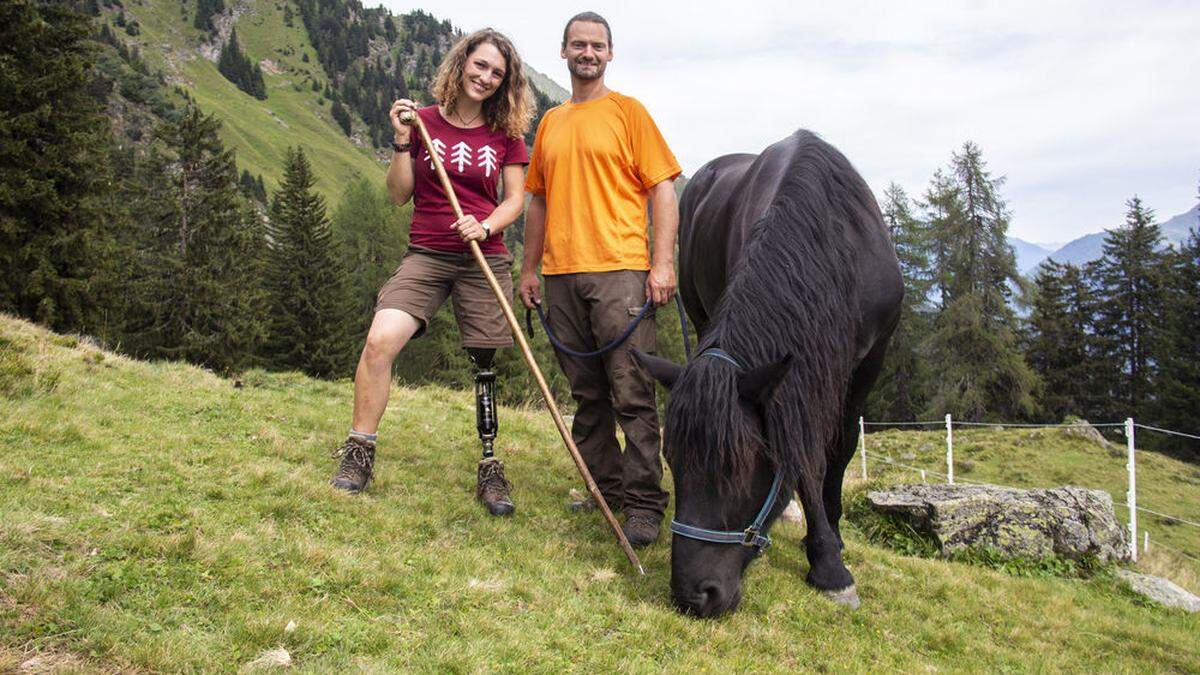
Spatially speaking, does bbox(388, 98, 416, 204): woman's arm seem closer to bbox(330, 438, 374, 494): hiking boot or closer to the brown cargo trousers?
the brown cargo trousers

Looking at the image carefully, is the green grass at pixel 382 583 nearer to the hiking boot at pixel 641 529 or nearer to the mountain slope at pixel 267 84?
the hiking boot at pixel 641 529

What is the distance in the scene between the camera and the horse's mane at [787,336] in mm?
2959

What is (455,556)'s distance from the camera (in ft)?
10.8

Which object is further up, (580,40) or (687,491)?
(580,40)

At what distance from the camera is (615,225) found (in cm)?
416

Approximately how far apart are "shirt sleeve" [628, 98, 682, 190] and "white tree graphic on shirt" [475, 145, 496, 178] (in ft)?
2.98

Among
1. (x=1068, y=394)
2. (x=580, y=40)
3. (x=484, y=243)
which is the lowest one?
(x=1068, y=394)

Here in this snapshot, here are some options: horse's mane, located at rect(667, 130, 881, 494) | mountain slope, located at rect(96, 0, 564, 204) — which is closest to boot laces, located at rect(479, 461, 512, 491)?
horse's mane, located at rect(667, 130, 881, 494)

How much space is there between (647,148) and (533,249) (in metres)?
1.09

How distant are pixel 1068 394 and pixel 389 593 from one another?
1917 inches

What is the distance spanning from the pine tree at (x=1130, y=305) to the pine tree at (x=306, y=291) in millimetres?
45094

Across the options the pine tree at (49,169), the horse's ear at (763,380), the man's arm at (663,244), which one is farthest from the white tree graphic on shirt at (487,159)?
the pine tree at (49,169)

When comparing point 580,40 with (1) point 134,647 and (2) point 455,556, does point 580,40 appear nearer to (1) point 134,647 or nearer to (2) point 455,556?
(2) point 455,556

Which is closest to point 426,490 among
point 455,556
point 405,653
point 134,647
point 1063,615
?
point 455,556
